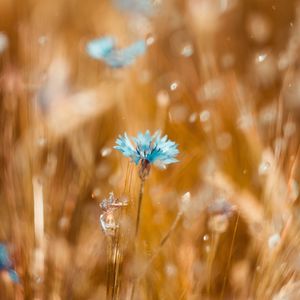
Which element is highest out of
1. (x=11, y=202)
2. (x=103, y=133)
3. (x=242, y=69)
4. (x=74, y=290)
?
(x=242, y=69)

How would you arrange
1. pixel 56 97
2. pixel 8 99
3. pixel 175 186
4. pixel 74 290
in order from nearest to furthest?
1. pixel 74 290
2. pixel 175 186
3. pixel 8 99
4. pixel 56 97

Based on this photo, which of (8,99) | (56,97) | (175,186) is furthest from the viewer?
(56,97)

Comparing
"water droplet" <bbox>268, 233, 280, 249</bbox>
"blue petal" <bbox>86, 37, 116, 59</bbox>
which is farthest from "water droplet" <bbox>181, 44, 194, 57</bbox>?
"water droplet" <bbox>268, 233, 280, 249</bbox>

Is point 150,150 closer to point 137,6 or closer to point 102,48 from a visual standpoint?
point 102,48

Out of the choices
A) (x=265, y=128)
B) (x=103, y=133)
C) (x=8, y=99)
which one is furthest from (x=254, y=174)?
(x=8, y=99)

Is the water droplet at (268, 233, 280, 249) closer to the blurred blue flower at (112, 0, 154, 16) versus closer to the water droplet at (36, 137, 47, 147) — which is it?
the water droplet at (36, 137, 47, 147)

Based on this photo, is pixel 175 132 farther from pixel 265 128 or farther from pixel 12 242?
pixel 12 242

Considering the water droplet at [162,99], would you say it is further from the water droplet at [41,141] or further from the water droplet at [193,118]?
the water droplet at [41,141]
